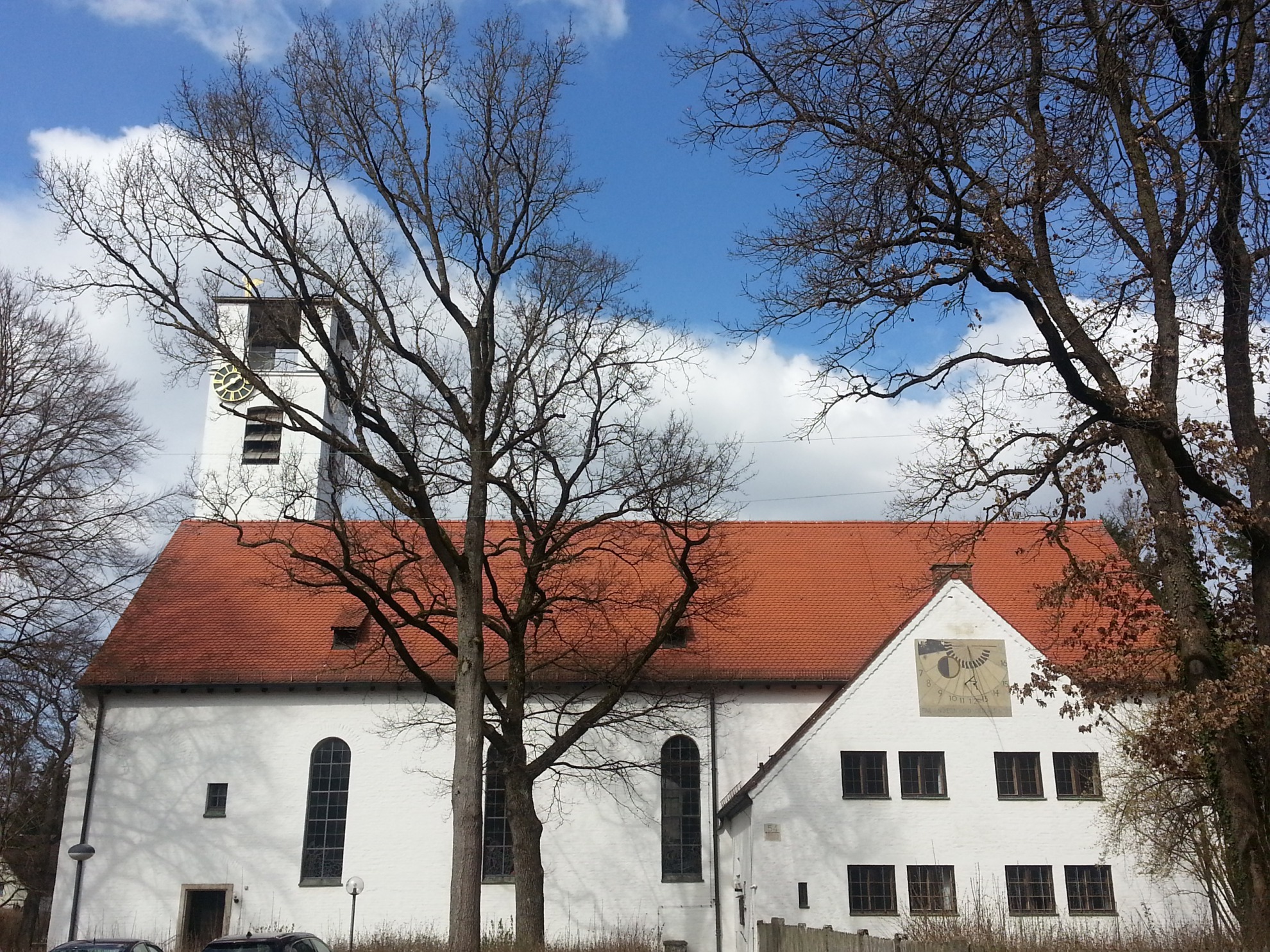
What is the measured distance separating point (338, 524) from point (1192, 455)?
41.8 feet

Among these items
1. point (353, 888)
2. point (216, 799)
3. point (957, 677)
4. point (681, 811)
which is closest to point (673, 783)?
point (681, 811)

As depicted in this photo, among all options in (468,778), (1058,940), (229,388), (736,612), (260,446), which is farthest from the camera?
(229,388)

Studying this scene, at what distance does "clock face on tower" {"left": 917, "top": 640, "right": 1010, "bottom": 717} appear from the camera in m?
25.7

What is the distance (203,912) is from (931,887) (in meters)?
17.0

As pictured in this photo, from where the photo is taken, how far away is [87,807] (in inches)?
1130

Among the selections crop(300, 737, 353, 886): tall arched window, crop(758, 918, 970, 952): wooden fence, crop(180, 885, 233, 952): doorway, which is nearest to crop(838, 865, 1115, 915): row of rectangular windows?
crop(758, 918, 970, 952): wooden fence

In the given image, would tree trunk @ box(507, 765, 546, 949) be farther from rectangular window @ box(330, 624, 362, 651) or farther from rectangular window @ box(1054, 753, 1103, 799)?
rectangular window @ box(1054, 753, 1103, 799)

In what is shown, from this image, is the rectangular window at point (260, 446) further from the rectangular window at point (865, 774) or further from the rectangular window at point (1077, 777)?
the rectangular window at point (1077, 777)

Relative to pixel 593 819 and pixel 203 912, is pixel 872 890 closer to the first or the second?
pixel 593 819

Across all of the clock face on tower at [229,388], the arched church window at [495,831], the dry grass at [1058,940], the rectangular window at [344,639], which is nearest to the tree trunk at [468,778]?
the dry grass at [1058,940]

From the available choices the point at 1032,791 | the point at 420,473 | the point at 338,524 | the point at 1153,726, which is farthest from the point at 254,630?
the point at 1153,726

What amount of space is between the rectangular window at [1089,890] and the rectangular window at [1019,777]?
5.57 feet

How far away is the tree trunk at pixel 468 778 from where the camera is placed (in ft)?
51.5

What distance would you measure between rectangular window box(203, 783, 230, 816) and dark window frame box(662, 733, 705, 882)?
35.7 ft
